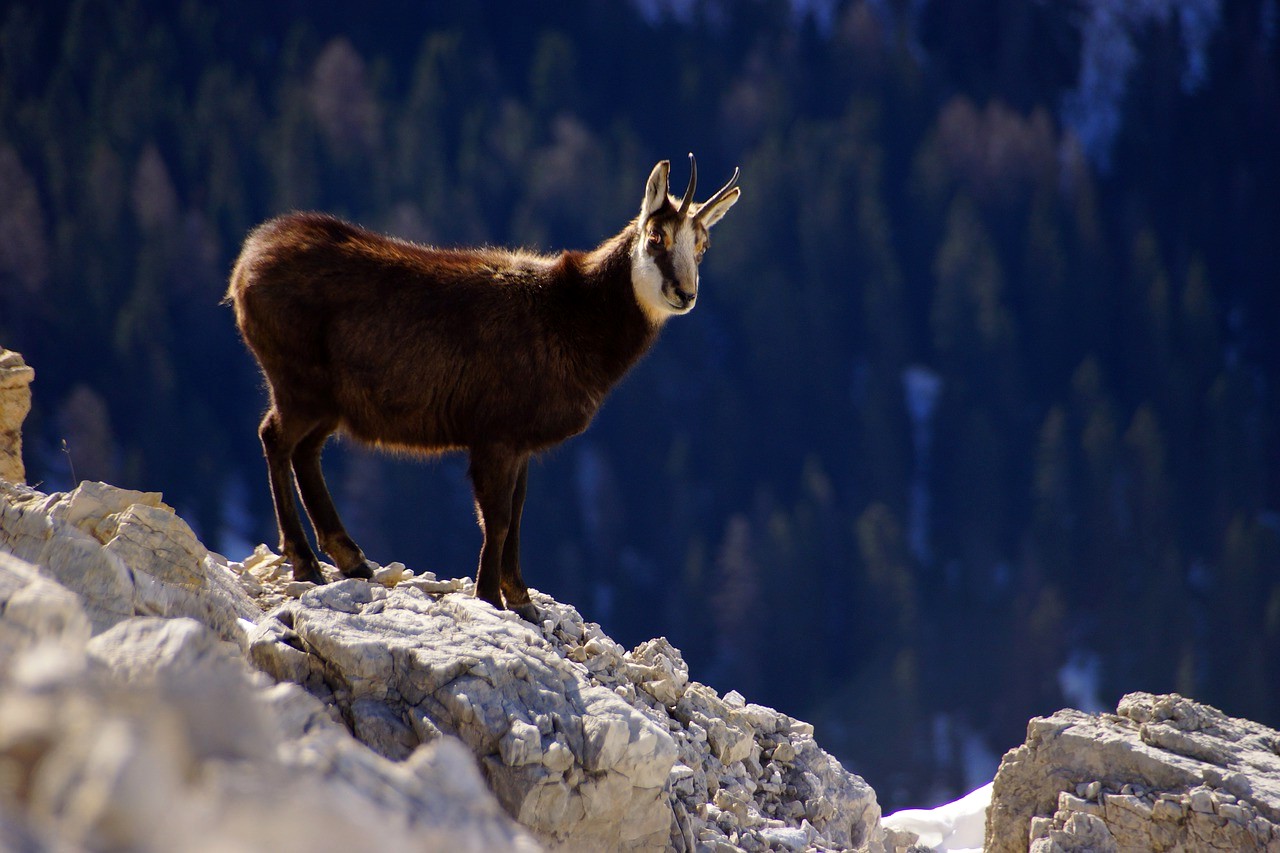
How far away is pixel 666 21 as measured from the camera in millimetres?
77000

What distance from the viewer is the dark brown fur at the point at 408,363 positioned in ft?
27.2

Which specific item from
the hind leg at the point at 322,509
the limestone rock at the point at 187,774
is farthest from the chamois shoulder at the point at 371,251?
the limestone rock at the point at 187,774

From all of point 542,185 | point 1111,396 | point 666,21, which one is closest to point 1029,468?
point 1111,396

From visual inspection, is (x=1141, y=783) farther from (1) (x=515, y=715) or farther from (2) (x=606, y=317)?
(2) (x=606, y=317)

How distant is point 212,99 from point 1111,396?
4586 centimetres

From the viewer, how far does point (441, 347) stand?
8328 mm

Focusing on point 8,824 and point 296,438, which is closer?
point 8,824

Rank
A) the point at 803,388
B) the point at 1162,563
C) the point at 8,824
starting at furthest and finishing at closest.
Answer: the point at 803,388, the point at 1162,563, the point at 8,824

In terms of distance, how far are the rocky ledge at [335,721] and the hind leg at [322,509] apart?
0.83 feet

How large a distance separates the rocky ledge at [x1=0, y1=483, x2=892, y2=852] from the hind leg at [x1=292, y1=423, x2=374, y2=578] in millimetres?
253

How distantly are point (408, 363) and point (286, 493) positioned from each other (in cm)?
122

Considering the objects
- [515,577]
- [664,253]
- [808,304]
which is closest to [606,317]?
[664,253]

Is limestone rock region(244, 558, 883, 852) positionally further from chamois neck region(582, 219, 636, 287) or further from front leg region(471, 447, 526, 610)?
chamois neck region(582, 219, 636, 287)

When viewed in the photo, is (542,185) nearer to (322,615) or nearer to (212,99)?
(212,99)
